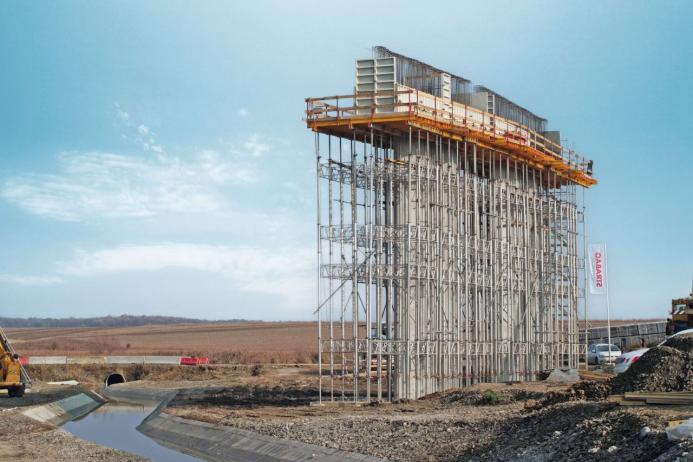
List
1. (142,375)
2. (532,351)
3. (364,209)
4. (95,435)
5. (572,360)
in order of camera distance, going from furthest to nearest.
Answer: (142,375) → (572,360) → (532,351) → (95,435) → (364,209)

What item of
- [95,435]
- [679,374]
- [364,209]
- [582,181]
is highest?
[582,181]

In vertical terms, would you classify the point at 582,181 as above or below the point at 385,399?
above

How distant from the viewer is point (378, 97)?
122 feet

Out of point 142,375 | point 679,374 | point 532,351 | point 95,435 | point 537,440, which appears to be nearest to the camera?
point 537,440

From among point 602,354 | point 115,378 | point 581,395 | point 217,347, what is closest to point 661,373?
point 581,395

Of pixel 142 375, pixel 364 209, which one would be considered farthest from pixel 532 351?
pixel 142 375

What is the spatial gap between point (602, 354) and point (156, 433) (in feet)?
95.7

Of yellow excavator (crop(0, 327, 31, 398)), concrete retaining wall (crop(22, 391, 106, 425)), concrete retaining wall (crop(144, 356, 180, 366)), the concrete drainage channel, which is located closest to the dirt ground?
the concrete drainage channel

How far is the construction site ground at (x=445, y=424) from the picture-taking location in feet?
66.8

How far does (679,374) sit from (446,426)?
21.9 feet

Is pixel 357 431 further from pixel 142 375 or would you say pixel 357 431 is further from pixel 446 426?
pixel 142 375

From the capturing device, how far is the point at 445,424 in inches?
1073

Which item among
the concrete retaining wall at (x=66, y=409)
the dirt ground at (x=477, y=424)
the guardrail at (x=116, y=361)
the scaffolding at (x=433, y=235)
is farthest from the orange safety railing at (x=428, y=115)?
the guardrail at (x=116, y=361)

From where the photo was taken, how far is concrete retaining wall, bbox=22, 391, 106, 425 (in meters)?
44.4
